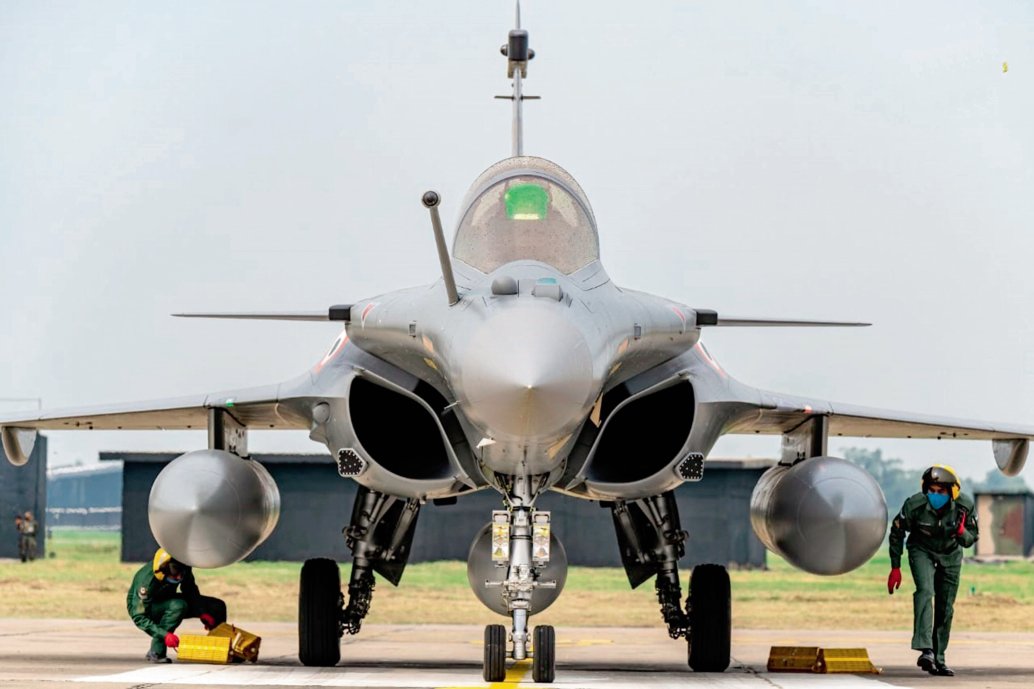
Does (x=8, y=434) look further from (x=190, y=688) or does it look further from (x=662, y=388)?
(x=662, y=388)

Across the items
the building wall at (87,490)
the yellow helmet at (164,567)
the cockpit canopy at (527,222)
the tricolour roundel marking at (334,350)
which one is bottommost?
the yellow helmet at (164,567)

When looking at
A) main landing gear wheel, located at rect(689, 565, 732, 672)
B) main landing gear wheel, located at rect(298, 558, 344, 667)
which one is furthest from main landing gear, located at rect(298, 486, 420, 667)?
main landing gear wheel, located at rect(689, 565, 732, 672)

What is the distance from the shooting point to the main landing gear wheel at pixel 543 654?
9.41 metres

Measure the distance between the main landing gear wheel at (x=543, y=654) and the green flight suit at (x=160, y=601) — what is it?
4.33 metres

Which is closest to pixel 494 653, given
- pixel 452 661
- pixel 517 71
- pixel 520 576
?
pixel 520 576

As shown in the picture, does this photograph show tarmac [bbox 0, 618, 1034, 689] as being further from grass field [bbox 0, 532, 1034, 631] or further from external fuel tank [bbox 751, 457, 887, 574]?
grass field [bbox 0, 532, 1034, 631]

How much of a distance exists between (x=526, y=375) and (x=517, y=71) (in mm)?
5961

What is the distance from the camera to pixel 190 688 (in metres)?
9.54

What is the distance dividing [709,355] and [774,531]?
135 centimetres

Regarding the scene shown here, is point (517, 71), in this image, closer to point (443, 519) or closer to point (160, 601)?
point (160, 601)

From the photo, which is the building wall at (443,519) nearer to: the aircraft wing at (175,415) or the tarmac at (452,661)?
the tarmac at (452,661)

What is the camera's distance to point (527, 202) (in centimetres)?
1066

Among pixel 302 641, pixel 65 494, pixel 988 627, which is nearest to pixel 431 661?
pixel 302 641

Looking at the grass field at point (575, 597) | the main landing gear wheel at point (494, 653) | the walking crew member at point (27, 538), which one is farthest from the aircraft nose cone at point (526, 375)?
the walking crew member at point (27, 538)
